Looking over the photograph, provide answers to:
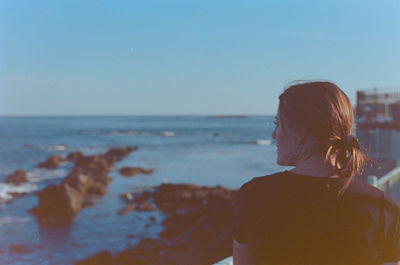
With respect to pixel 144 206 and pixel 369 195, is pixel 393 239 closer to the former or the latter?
pixel 369 195

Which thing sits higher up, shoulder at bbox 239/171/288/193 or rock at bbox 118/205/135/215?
shoulder at bbox 239/171/288/193

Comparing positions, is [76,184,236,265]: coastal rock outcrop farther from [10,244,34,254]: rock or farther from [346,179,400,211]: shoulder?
[346,179,400,211]: shoulder

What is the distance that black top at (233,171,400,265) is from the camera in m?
1.37

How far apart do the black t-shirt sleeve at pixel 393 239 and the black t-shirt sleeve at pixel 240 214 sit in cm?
49

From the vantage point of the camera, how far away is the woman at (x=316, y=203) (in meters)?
1.37

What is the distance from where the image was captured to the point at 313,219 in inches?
53.8

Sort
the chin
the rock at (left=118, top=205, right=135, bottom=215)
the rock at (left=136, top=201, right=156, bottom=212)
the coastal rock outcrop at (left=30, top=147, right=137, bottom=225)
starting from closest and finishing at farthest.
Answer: the chin < the coastal rock outcrop at (left=30, top=147, right=137, bottom=225) < the rock at (left=118, top=205, right=135, bottom=215) < the rock at (left=136, top=201, right=156, bottom=212)

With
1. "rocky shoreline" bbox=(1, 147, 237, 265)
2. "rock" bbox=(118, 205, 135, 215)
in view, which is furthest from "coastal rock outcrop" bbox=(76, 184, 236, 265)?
"rock" bbox=(118, 205, 135, 215)

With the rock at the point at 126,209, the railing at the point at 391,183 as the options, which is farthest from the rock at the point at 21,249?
the railing at the point at 391,183

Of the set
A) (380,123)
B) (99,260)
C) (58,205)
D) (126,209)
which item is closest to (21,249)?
(99,260)

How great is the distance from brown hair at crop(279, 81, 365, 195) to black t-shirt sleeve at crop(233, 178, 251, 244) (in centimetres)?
29

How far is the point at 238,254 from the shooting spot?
4.89 feet

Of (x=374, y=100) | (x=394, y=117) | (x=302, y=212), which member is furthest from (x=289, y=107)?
(x=374, y=100)

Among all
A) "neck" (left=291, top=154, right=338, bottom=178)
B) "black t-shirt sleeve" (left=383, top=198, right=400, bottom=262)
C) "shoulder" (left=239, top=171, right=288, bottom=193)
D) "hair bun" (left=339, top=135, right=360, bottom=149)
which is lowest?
"black t-shirt sleeve" (left=383, top=198, right=400, bottom=262)
